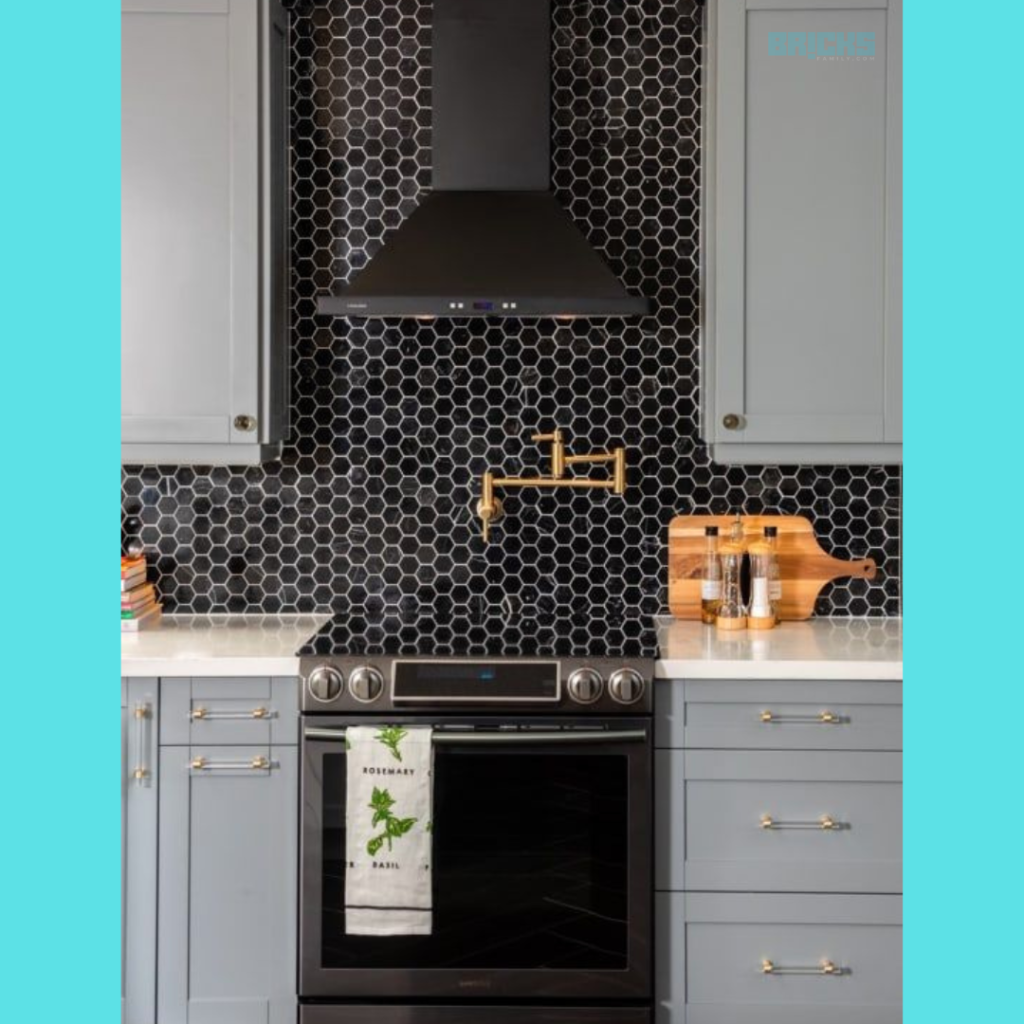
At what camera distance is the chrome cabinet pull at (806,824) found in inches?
133

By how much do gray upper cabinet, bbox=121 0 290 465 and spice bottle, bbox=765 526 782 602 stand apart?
1.38 m

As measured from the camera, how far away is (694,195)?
399cm

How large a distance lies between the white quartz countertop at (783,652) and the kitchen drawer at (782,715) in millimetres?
29

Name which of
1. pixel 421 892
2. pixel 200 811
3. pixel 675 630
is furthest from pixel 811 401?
pixel 200 811

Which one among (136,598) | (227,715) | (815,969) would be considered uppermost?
(136,598)

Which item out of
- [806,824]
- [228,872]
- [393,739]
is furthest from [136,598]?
[806,824]

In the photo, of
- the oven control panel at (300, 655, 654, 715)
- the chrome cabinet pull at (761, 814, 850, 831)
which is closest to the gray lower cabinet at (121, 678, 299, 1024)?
the oven control panel at (300, 655, 654, 715)

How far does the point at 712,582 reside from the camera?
12.8ft

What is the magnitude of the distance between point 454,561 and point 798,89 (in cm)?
155

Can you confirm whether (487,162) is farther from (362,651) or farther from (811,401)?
(362,651)

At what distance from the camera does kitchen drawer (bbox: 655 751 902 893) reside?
3.37 m

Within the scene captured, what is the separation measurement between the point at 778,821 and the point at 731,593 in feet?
2.31

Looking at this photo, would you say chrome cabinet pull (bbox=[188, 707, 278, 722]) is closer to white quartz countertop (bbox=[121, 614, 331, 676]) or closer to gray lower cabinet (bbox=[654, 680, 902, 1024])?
white quartz countertop (bbox=[121, 614, 331, 676])

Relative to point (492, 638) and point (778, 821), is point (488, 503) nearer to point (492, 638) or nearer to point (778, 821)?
point (492, 638)
